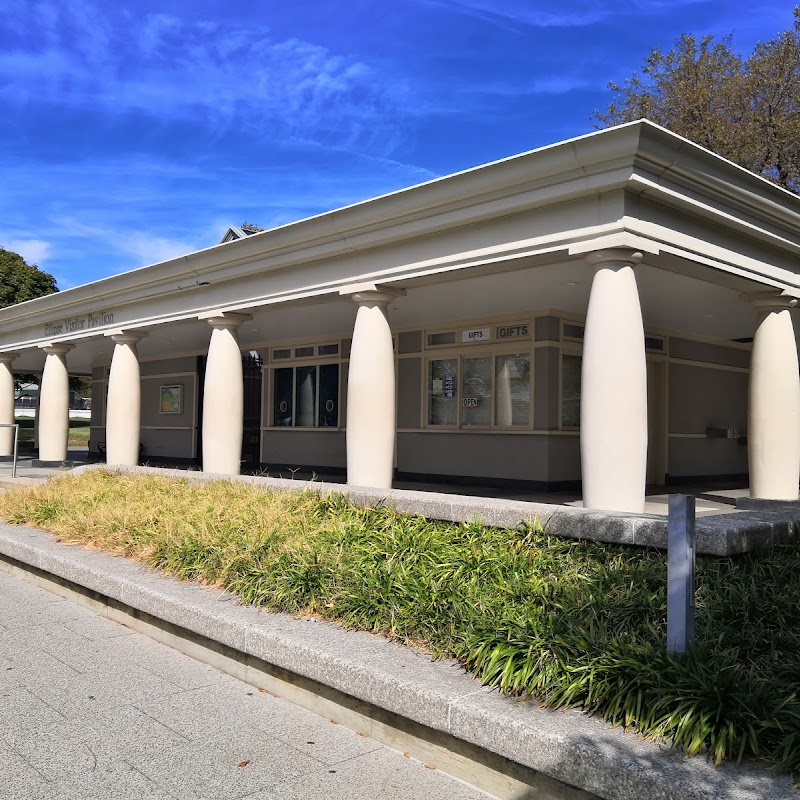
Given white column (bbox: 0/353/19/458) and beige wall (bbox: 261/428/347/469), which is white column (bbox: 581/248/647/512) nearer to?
beige wall (bbox: 261/428/347/469)

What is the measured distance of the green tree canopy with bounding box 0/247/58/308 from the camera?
3644cm

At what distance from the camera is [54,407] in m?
18.1

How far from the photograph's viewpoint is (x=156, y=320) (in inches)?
568

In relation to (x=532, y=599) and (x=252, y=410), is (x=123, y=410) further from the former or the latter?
(x=532, y=599)

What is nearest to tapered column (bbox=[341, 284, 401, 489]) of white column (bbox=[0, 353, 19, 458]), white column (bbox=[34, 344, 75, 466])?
white column (bbox=[34, 344, 75, 466])

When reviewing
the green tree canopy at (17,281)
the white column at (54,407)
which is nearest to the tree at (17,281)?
the green tree canopy at (17,281)

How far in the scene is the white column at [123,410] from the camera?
15.1 meters

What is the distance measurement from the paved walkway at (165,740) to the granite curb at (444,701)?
26 centimetres

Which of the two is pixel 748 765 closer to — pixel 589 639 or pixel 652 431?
pixel 589 639

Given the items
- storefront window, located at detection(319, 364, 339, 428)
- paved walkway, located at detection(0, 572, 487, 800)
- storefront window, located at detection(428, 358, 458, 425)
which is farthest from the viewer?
storefront window, located at detection(319, 364, 339, 428)

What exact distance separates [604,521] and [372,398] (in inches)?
175

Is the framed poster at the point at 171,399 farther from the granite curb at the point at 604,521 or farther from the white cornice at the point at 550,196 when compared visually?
the granite curb at the point at 604,521

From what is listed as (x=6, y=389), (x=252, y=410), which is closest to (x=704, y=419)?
(x=252, y=410)

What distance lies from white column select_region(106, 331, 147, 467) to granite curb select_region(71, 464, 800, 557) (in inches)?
336
